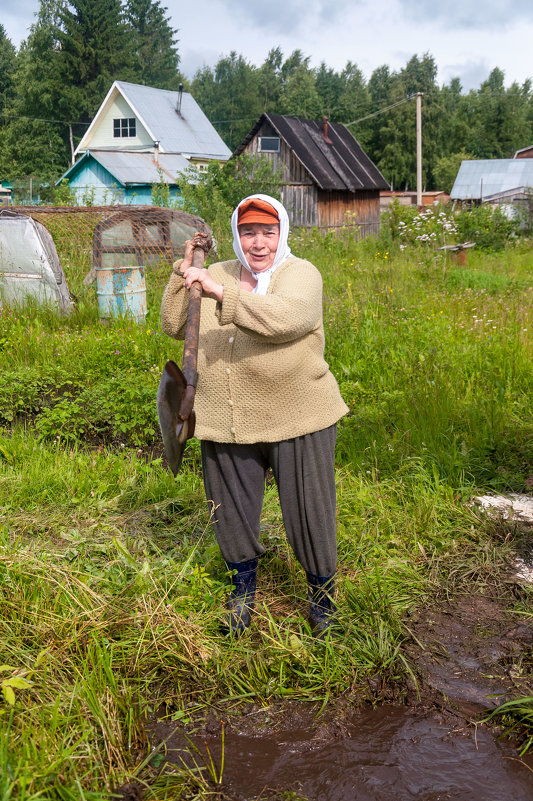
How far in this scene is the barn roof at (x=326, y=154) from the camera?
28.2 metres

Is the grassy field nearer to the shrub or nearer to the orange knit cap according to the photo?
the orange knit cap

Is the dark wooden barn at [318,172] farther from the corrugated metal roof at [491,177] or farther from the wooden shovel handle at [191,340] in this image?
the wooden shovel handle at [191,340]

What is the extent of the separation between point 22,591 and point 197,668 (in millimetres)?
734

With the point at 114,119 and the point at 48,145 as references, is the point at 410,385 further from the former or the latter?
the point at 48,145

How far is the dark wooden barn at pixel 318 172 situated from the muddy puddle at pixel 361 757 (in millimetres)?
24076

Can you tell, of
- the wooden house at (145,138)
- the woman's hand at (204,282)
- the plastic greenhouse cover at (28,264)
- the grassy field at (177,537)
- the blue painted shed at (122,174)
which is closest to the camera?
the grassy field at (177,537)

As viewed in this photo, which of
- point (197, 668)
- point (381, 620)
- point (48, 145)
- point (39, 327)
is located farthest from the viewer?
point (48, 145)

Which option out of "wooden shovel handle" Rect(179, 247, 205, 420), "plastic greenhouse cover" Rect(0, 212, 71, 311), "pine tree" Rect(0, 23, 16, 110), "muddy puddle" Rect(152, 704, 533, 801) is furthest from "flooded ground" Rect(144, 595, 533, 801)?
"pine tree" Rect(0, 23, 16, 110)

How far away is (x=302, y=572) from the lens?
3.50 metres

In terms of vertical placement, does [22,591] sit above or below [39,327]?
below

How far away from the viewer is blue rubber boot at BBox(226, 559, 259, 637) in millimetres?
3053

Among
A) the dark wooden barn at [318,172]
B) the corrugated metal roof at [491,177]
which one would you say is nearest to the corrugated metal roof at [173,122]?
the dark wooden barn at [318,172]

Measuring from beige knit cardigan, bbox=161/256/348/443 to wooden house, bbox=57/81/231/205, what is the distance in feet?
97.4

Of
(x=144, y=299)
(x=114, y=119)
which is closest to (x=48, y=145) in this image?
(x=114, y=119)
